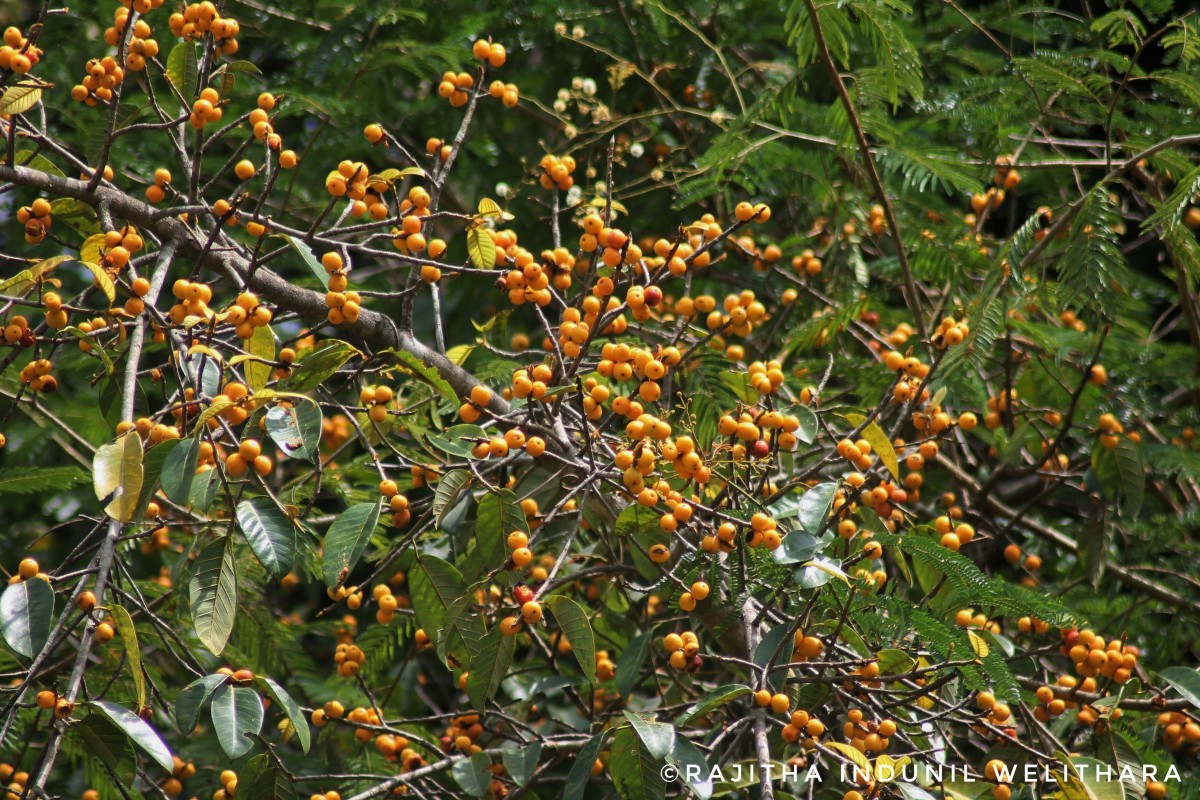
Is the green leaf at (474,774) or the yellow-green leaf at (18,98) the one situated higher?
the yellow-green leaf at (18,98)

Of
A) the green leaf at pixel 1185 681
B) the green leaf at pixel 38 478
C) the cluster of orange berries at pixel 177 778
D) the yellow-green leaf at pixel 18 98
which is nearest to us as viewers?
the yellow-green leaf at pixel 18 98

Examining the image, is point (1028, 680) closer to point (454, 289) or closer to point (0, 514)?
point (454, 289)

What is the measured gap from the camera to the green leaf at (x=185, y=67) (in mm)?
Answer: 2074

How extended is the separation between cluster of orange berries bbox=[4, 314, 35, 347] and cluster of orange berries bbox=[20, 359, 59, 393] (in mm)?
89

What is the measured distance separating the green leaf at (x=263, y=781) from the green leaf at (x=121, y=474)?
2.10ft

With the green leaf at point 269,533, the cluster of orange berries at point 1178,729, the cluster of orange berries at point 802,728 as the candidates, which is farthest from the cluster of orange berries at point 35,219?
the cluster of orange berries at point 1178,729

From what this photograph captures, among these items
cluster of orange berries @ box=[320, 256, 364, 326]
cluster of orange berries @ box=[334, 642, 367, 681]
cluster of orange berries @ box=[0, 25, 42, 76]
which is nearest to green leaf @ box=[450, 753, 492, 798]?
cluster of orange berries @ box=[334, 642, 367, 681]

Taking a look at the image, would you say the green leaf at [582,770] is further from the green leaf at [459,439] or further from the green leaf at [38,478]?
the green leaf at [38,478]

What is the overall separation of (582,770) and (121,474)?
95 cm

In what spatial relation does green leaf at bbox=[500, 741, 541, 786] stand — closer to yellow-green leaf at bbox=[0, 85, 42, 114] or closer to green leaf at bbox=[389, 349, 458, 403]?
green leaf at bbox=[389, 349, 458, 403]

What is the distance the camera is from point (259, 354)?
1.87 metres

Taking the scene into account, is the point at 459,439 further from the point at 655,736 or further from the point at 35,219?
the point at 35,219

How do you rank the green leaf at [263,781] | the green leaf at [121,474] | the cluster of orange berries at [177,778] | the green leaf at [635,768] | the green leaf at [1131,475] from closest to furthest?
the green leaf at [121,474]
the green leaf at [635,768]
the green leaf at [263,781]
the cluster of orange berries at [177,778]
the green leaf at [1131,475]

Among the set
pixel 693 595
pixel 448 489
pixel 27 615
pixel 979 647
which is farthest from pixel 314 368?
pixel 979 647
